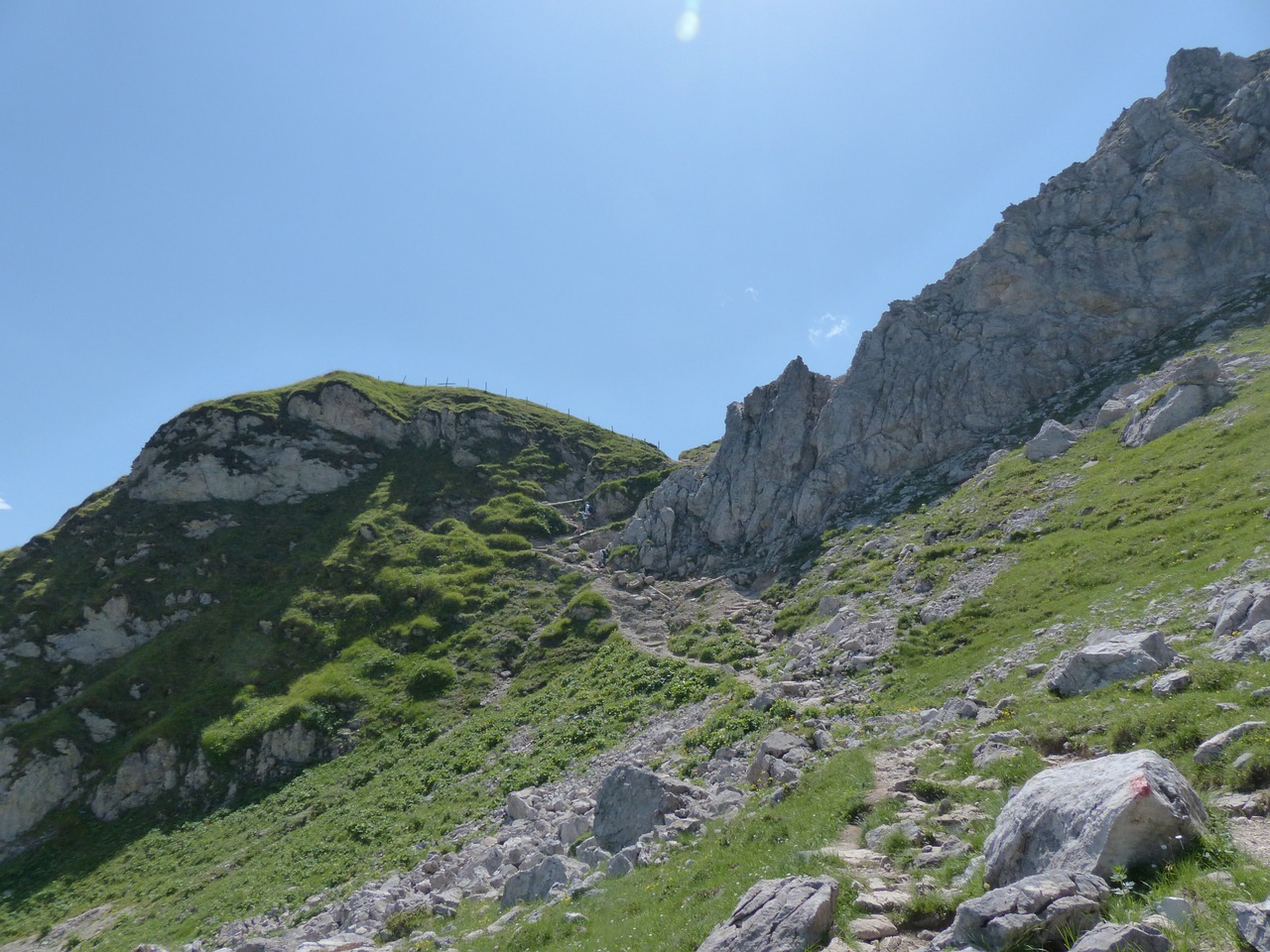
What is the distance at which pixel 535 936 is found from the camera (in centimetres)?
1598

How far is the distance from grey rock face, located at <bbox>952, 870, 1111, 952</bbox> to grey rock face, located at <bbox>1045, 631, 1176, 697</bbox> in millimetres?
11220

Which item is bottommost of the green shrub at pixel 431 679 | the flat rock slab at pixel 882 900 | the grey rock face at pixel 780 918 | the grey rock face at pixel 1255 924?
the flat rock slab at pixel 882 900

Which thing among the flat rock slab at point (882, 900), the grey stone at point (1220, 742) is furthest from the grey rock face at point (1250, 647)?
the flat rock slab at point (882, 900)

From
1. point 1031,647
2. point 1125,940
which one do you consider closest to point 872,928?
point 1125,940

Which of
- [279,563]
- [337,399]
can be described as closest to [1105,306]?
[279,563]

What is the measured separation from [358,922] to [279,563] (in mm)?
55947

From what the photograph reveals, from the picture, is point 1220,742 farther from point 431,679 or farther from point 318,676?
point 318,676

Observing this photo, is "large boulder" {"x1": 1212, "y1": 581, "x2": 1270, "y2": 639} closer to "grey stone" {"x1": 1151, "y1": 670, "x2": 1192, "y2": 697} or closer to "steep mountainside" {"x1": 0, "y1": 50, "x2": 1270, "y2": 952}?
"steep mountainside" {"x1": 0, "y1": 50, "x2": 1270, "y2": 952}

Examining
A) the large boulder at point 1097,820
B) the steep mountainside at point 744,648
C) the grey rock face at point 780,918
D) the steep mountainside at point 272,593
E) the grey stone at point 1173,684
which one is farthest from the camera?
the steep mountainside at point 272,593

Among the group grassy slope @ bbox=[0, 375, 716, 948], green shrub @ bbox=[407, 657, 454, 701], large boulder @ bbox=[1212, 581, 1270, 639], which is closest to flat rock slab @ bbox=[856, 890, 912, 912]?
large boulder @ bbox=[1212, 581, 1270, 639]

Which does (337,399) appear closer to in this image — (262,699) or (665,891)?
(262,699)

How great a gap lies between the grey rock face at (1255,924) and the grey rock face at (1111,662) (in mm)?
11941

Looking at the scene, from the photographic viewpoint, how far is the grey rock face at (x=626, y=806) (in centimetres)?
2095

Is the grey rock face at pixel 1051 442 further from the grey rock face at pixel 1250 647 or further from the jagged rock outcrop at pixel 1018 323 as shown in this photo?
the grey rock face at pixel 1250 647
